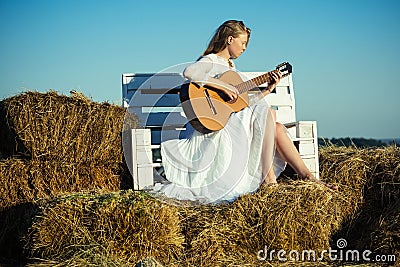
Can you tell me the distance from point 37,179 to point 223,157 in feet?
4.54

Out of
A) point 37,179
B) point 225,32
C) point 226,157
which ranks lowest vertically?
point 37,179

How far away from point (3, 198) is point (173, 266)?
1.52 m

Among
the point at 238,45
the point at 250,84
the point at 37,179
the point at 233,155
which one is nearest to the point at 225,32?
the point at 238,45

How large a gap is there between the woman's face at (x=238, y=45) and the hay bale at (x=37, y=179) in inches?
60.0

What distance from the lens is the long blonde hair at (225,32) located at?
463 centimetres

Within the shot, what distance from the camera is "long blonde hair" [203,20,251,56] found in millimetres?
4633

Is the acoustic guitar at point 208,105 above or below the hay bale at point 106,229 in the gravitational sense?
above

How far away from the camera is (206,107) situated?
167 inches

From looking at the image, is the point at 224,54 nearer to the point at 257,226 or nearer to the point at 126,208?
the point at 257,226

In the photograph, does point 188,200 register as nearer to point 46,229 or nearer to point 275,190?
point 275,190

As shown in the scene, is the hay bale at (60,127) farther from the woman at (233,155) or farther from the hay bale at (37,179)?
the woman at (233,155)

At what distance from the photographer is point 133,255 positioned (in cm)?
333

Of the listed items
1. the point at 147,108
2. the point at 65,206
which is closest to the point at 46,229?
the point at 65,206

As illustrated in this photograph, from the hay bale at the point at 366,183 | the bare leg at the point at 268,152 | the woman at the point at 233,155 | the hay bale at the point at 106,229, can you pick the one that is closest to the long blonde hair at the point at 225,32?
the woman at the point at 233,155
